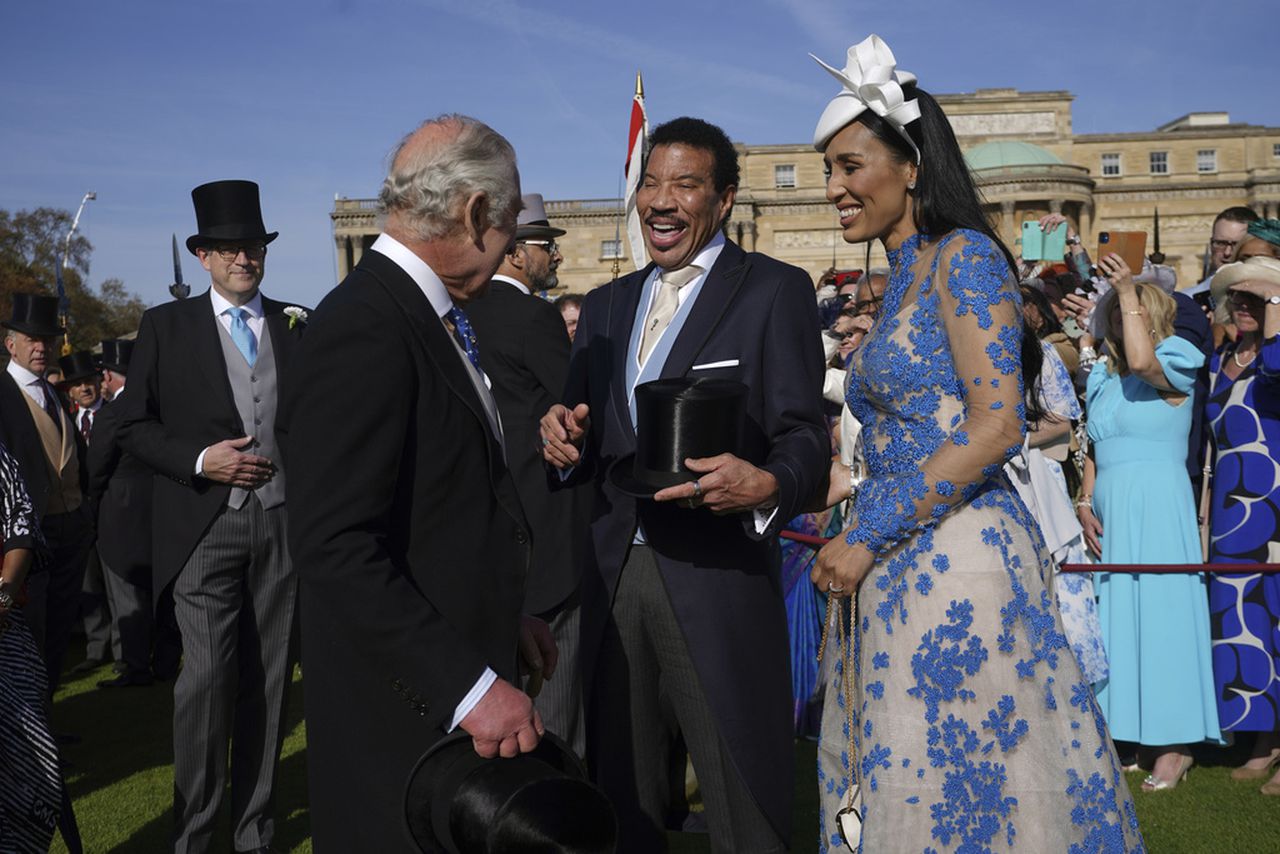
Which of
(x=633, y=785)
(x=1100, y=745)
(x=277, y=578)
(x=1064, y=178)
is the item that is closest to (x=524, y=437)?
(x=277, y=578)

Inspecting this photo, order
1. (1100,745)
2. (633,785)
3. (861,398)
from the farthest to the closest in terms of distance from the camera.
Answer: (633,785) < (861,398) < (1100,745)

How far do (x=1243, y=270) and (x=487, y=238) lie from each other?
5.09 m

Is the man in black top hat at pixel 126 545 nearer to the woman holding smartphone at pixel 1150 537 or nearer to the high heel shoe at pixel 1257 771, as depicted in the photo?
the woman holding smartphone at pixel 1150 537

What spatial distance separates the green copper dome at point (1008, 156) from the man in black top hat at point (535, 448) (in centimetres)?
6978

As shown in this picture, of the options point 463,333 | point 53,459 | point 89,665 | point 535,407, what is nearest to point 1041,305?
point 535,407

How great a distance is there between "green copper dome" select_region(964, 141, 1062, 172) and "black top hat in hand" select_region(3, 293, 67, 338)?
67.5m

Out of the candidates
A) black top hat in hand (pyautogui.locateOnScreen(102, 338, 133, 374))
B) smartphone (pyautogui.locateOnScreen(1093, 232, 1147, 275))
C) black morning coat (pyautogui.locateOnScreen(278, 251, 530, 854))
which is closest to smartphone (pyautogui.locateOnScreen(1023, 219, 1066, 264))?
smartphone (pyautogui.locateOnScreen(1093, 232, 1147, 275))

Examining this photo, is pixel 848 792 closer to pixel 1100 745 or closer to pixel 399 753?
pixel 1100 745

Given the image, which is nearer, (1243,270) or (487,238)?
(487,238)

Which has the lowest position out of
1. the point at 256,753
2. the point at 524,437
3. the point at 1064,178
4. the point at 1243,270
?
the point at 256,753

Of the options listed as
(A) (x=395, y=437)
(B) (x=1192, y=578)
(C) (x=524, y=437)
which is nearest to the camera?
(A) (x=395, y=437)

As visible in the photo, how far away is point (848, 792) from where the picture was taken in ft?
10.7

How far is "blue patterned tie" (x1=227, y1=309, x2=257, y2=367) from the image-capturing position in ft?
17.9

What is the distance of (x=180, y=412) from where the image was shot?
17.6 feet
